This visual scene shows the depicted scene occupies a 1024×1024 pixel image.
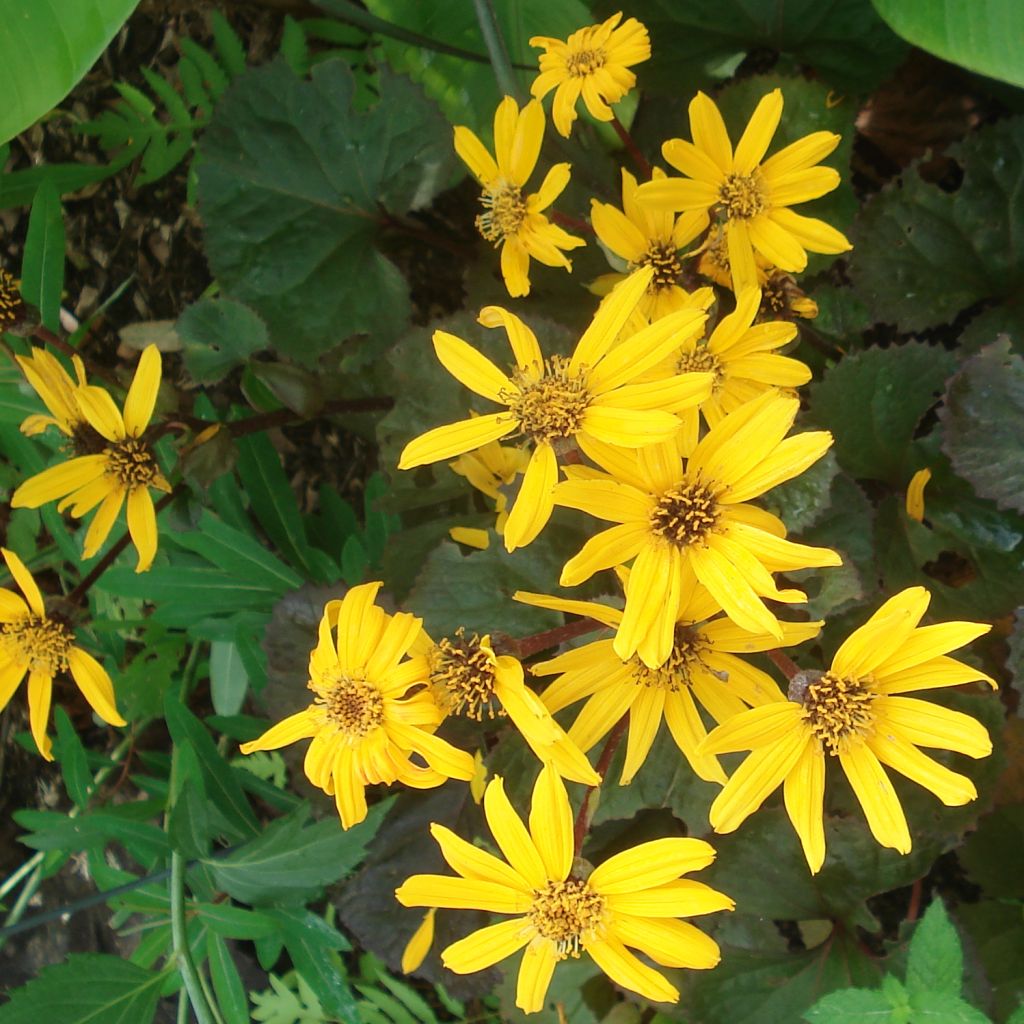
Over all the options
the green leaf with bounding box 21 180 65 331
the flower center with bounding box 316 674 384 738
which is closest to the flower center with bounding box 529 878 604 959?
the flower center with bounding box 316 674 384 738

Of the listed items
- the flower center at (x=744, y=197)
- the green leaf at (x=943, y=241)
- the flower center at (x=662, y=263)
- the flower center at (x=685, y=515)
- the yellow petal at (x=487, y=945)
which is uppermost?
the green leaf at (x=943, y=241)

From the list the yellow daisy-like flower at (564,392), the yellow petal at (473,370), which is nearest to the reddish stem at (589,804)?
the yellow daisy-like flower at (564,392)

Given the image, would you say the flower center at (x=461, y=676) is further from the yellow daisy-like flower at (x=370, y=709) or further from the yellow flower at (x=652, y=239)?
the yellow flower at (x=652, y=239)

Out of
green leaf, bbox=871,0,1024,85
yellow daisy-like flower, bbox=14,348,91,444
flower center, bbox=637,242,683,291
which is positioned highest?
green leaf, bbox=871,0,1024,85

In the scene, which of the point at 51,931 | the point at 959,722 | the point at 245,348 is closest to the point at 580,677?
the point at 959,722

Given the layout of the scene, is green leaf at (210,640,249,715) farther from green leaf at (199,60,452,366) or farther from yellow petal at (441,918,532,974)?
Answer: yellow petal at (441,918,532,974)

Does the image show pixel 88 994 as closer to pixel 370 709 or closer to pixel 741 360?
pixel 370 709

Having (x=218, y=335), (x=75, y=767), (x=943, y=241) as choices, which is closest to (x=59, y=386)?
(x=218, y=335)
